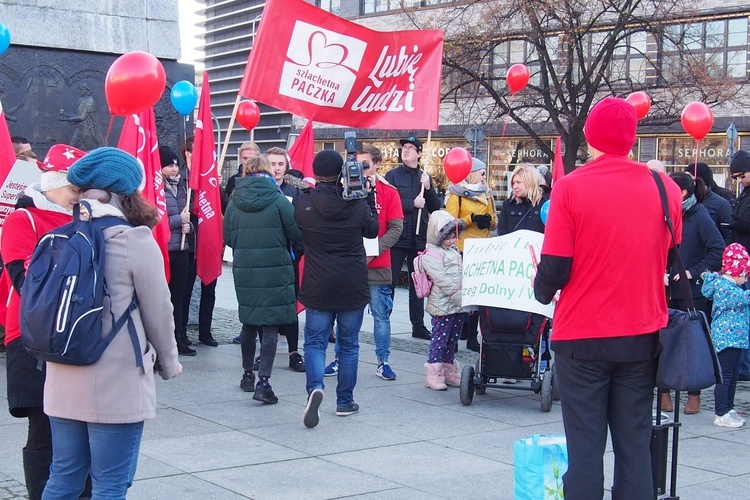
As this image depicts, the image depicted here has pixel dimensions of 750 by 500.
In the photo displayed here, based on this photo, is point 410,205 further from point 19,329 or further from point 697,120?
point 19,329

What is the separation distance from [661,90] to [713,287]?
23.8 metres

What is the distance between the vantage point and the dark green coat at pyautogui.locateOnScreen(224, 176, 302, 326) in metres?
7.50

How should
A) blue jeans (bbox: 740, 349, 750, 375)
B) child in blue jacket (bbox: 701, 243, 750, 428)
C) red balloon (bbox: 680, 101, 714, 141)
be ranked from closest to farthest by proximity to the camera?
child in blue jacket (bbox: 701, 243, 750, 428)
blue jeans (bbox: 740, 349, 750, 375)
red balloon (bbox: 680, 101, 714, 141)

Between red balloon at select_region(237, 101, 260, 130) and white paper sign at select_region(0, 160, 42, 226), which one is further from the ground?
red balloon at select_region(237, 101, 260, 130)

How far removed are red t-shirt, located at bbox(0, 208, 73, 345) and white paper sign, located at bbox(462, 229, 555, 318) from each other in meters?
3.74

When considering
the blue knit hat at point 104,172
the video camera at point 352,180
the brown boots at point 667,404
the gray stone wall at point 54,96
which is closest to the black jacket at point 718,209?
the brown boots at point 667,404

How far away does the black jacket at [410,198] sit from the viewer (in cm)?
1040

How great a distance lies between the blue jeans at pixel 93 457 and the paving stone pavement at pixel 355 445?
134 centimetres

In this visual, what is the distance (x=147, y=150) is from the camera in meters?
8.11

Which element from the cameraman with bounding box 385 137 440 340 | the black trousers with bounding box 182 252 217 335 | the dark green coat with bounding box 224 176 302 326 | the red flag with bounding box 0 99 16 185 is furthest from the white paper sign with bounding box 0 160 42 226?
the cameraman with bounding box 385 137 440 340

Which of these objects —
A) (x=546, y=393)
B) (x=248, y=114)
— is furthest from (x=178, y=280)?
(x=248, y=114)

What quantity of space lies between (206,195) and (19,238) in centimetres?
501

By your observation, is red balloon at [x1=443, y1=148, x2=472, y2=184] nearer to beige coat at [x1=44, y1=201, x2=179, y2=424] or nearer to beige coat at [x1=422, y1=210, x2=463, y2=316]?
beige coat at [x1=422, y1=210, x2=463, y2=316]

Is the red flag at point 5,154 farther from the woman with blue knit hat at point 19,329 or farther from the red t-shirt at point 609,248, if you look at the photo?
the red t-shirt at point 609,248
